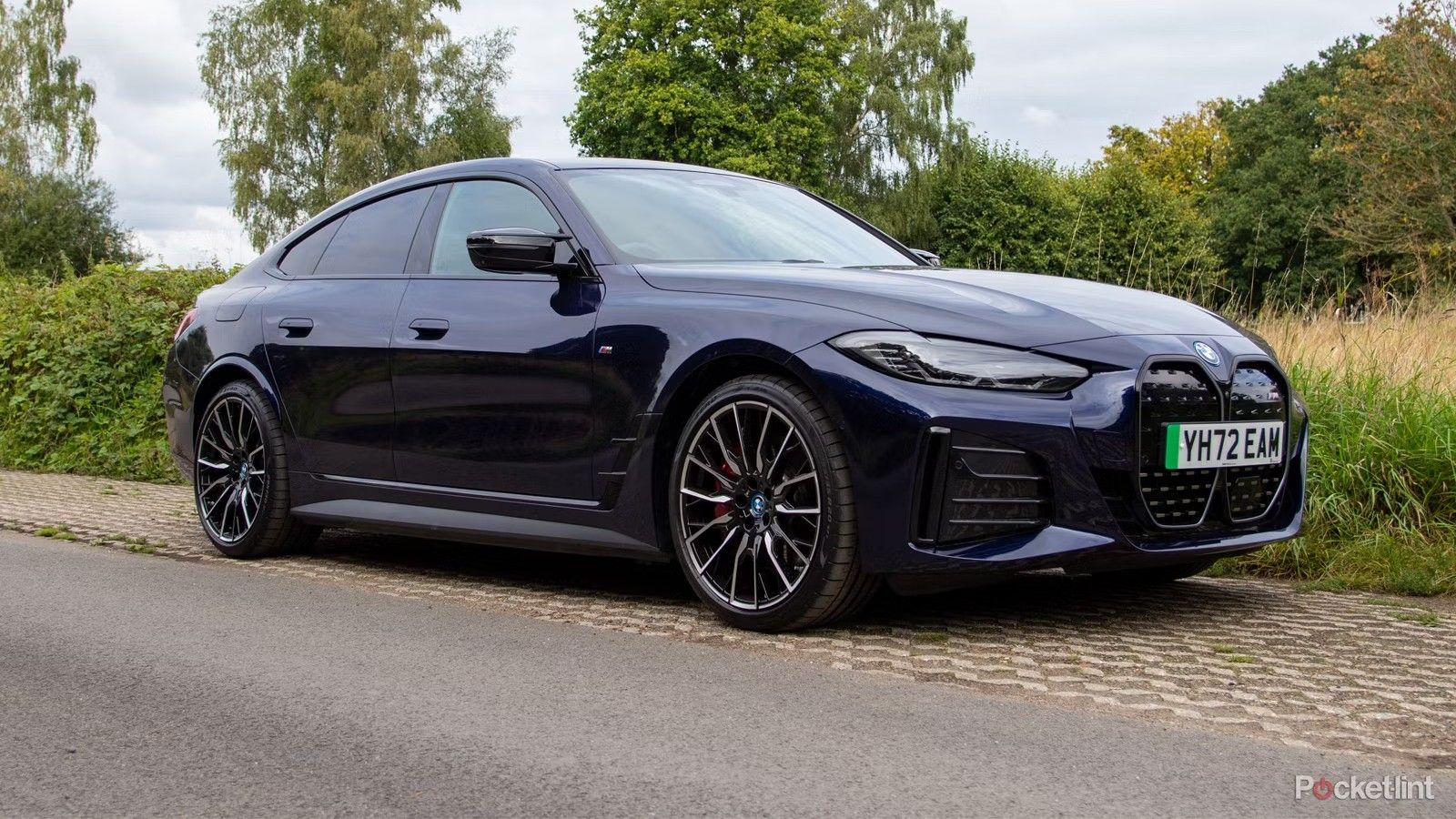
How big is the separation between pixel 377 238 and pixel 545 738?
3457 mm

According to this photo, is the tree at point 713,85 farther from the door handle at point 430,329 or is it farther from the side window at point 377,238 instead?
the door handle at point 430,329

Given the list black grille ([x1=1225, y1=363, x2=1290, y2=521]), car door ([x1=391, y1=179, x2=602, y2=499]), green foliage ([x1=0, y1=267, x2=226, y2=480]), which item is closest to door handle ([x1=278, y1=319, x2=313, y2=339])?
car door ([x1=391, y1=179, x2=602, y2=499])

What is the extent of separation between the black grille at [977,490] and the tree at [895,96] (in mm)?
54479

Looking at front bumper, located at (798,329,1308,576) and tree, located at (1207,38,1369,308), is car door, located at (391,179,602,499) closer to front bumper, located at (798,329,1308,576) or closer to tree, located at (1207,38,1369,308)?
front bumper, located at (798,329,1308,576)

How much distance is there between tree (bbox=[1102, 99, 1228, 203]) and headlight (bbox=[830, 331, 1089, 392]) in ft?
221

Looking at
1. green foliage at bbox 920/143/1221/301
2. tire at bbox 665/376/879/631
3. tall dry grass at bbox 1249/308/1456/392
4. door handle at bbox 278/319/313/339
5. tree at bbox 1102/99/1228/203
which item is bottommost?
tire at bbox 665/376/879/631

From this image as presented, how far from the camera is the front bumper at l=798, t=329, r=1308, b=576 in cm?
440

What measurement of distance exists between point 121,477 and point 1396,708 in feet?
32.1

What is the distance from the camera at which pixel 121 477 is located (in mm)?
11398

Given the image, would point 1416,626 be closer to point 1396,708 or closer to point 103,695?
point 1396,708

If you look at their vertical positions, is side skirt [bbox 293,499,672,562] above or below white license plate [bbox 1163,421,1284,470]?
→ below

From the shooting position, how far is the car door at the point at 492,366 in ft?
17.6

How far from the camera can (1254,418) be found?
483cm

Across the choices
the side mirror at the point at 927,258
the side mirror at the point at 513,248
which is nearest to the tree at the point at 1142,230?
the side mirror at the point at 927,258
